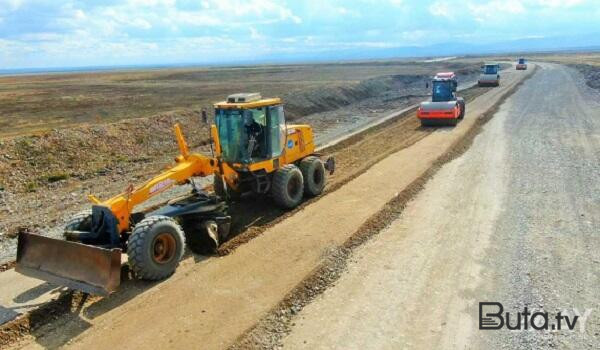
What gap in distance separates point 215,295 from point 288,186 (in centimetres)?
445

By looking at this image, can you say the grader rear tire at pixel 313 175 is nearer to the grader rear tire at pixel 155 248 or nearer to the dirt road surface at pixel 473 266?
the dirt road surface at pixel 473 266

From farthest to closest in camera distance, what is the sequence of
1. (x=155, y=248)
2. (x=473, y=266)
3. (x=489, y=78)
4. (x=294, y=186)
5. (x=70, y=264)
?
(x=489, y=78) < (x=294, y=186) < (x=473, y=266) < (x=155, y=248) < (x=70, y=264)

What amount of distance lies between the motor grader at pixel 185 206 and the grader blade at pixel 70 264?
2cm

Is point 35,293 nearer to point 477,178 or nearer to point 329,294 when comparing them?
point 329,294

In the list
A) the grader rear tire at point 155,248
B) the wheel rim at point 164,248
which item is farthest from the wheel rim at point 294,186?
the wheel rim at point 164,248

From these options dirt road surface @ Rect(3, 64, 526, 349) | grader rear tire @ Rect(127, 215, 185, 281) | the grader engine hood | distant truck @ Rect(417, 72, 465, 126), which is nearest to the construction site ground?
dirt road surface @ Rect(3, 64, 526, 349)

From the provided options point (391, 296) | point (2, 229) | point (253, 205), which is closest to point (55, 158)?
point (2, 229)

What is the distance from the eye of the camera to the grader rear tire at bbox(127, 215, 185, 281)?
7.72m

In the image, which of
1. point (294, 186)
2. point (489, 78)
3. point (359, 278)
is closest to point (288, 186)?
point (294, 186)

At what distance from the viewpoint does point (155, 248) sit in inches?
321

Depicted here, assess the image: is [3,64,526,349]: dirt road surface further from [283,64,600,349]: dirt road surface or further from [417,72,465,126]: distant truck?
[417,72,465,126]: distant truck

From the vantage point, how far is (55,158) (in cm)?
1788

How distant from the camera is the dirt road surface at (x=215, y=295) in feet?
21.9

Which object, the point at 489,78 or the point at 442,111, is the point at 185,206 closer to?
the point at 442,111
